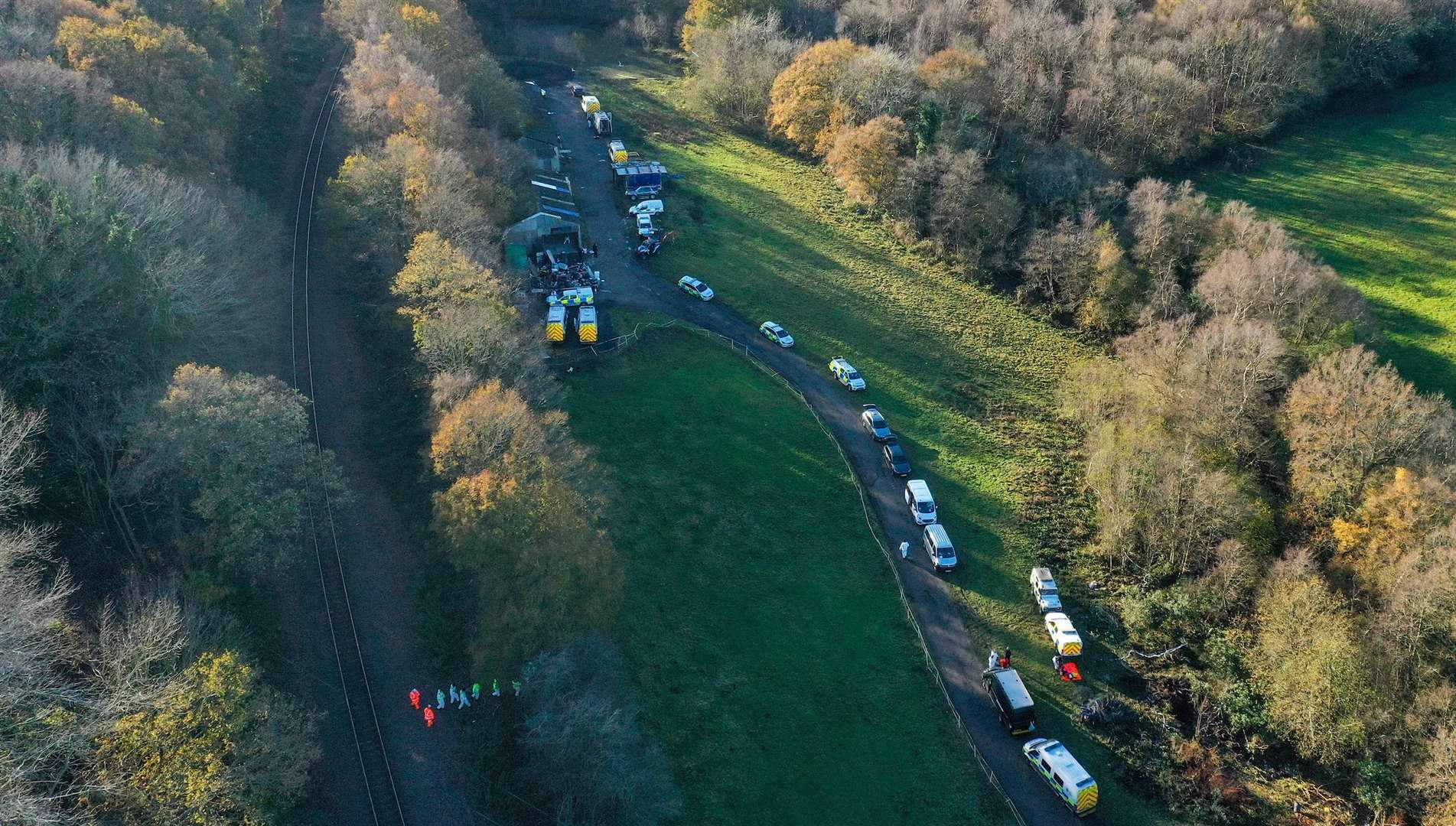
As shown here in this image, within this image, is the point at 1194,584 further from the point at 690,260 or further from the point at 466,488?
the point at 690,260

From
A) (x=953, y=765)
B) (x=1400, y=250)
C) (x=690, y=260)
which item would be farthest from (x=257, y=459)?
(x=1400, y=250)

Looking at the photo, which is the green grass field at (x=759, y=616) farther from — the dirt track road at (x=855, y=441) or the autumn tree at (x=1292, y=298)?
the autumn tree at (x=1292, y=298)

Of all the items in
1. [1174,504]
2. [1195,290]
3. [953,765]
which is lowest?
[953,765]

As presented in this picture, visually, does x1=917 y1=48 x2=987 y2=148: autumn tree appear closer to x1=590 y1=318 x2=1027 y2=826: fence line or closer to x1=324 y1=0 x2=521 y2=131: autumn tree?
x1=590 y1=318 x2=1027 y2=826: fence line

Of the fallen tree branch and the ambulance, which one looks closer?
the fallen tree branch

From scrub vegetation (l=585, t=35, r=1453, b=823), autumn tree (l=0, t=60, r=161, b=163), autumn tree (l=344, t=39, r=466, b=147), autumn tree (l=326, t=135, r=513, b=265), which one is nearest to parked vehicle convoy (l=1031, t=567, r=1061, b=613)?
scrub vegetation (l=585, t=35, r=1453, b=823)

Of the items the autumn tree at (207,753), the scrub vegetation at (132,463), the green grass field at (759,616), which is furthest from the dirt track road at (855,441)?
the autumn tree at (207,753)
